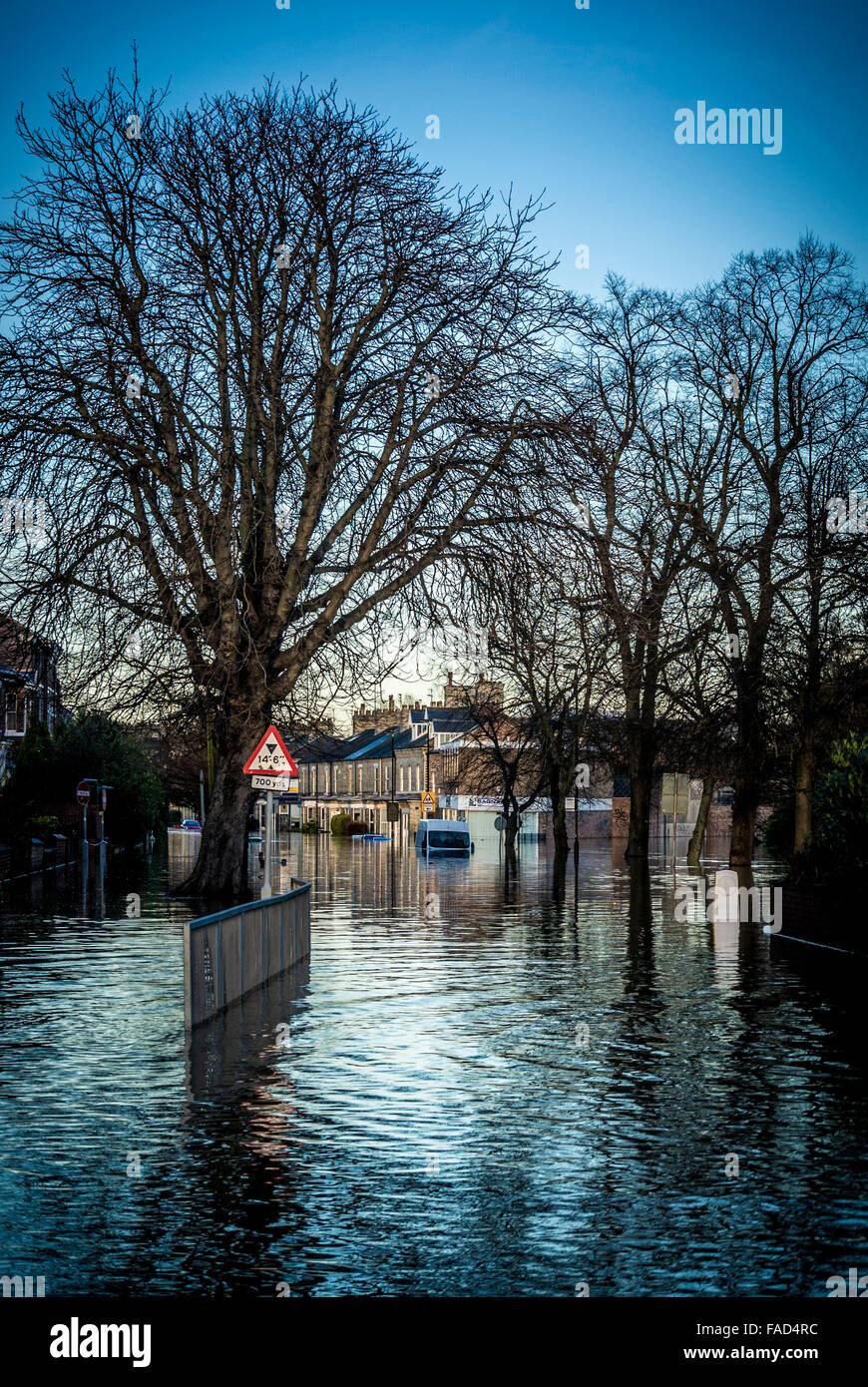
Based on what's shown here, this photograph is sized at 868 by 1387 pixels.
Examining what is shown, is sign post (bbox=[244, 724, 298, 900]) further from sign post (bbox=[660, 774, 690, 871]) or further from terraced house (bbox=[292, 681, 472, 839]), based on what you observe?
terraced house (bbox=[292, 681, 472, 839])

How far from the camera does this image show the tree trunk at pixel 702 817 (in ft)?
156

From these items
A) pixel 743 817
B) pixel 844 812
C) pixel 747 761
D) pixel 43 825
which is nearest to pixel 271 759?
pixel 844 812

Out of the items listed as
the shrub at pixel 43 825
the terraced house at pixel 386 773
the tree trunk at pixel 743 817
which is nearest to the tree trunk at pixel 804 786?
the tree trunk at pixel 743 817

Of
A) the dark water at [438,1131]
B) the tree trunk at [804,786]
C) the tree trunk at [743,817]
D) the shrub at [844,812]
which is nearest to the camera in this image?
the dark water at [438,1131]

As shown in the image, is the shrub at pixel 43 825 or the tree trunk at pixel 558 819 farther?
the tree trunk at pixel 558 819

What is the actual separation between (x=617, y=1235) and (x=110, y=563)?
63.3ft

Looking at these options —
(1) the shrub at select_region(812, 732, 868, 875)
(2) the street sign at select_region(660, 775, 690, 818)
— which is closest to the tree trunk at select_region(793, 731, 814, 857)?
(1) the shrub at select_region(812, 732, 868, 875)

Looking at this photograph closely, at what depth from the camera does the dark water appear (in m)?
6.46

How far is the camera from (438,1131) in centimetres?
915

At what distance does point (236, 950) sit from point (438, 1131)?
620cm

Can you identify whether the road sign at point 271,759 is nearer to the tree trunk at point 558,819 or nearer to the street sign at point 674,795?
the street sign at point 674,795

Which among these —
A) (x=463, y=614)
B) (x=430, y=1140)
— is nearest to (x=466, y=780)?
(x=463, y=614)

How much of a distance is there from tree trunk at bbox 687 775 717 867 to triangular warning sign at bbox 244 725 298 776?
84.0ft
